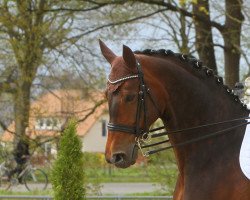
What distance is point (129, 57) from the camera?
4406 mm

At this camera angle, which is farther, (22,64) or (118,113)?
(22,64)

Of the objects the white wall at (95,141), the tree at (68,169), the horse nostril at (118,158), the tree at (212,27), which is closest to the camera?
the horse nostril at (118,158)

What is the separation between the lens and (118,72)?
4438 millimetres

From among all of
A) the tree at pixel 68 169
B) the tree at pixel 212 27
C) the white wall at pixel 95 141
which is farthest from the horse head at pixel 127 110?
the white wall at pixel 95 141

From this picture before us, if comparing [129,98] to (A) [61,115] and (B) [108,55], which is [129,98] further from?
(A) [61,115]

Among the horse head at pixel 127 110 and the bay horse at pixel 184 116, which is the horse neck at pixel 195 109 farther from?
the horse head at pixel 127 110

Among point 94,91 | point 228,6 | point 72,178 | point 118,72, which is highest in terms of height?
point 228,6

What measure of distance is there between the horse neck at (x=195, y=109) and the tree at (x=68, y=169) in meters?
4.03

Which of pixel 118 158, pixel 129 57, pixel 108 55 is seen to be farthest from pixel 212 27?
pixel 118 158

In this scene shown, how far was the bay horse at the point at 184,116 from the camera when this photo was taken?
435cm

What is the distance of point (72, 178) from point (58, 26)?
9.20 metres

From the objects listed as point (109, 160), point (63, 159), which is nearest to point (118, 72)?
point (109, 160)

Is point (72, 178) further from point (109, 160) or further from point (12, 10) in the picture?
point (12, 10)

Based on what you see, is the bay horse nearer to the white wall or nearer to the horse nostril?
the horse nostril
